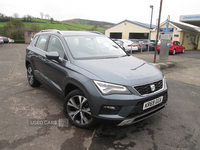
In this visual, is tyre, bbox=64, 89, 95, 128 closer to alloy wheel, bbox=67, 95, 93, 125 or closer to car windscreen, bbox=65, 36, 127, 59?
alloy wheel, bbox=67, 95, 93, 125

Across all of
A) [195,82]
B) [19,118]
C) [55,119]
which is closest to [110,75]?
[55,119]

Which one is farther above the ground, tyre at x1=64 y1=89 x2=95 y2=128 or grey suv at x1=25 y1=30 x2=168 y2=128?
grey suv at x1=25 y1=30 x2=168 y2=128

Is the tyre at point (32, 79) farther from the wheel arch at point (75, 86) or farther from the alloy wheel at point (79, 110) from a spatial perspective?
the alloy wheel at point (79, 110)

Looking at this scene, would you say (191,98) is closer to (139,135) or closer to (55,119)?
(139,135)

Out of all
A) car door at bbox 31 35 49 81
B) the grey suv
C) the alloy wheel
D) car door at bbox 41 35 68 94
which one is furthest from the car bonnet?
car door at bbox 31 35 49 81

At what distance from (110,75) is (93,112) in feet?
2.04

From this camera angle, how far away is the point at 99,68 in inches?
105

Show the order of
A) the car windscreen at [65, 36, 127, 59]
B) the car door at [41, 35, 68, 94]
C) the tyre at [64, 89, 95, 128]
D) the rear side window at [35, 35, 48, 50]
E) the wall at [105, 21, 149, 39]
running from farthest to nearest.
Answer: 1. the wall at [105, 21, 149, 39]
2. the rear side window at [35, 35, 48, 50]
3. the car windscreen at [65, 36, 127, 59]
4. the car door at [41, 35, 68, 94]
5. the tyre at [64, 89, 95, 128]

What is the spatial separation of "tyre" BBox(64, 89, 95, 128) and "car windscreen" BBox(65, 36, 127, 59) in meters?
0.80

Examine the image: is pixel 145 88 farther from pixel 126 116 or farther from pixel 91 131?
pixel 91 131

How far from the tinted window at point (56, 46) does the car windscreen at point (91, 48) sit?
0.63ft

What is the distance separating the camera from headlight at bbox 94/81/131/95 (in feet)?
7.67

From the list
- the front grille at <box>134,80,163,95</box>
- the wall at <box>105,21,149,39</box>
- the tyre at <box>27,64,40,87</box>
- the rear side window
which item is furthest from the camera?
the wall at <box>105,21,149,39</box>

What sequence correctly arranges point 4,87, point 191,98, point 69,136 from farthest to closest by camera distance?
point 4,87 < point 191,98 < point 69,136
